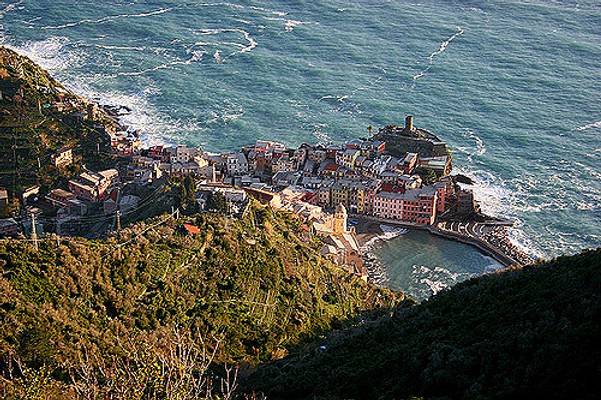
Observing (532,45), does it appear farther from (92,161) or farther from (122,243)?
(122,243)

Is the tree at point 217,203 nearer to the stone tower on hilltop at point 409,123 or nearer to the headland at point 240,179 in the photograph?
the headland at point 240,179

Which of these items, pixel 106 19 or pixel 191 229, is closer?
pixel 191 229

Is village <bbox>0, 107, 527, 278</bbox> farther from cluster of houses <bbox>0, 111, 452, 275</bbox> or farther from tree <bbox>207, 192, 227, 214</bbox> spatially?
tree <bbox>207, 192, 227, 214</bbox>

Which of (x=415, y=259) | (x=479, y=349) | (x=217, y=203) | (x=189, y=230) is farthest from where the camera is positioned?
(x=415, y=259)

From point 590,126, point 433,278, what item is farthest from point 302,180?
point 590,126

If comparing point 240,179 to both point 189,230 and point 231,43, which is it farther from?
point 231,43

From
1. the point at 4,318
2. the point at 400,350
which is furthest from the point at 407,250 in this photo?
the point at 4,318
